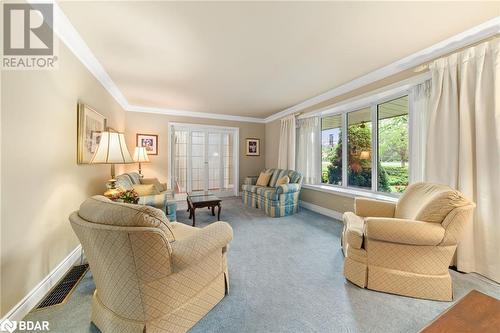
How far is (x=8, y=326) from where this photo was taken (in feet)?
4.28

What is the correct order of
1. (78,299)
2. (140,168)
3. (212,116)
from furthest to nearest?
(212,116) → (140,168) → (78,299)

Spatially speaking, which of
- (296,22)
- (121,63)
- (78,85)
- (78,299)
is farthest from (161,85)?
(78,299)

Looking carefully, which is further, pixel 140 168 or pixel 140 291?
pixel 140 168

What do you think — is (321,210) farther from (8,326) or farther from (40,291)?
(8,326)

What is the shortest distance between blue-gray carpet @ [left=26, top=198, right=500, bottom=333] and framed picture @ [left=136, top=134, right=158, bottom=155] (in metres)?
3.68

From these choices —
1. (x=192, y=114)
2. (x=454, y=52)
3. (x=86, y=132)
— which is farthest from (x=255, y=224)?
(x=192, y=114)

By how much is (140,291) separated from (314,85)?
3.72 meters

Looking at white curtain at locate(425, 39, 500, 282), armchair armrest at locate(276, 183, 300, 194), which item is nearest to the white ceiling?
white curtain at locate(425, 39, 500, 282)

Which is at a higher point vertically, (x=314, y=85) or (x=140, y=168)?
(x=314, y=85)

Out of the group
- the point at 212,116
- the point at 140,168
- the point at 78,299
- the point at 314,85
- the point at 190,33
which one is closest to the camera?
the point at 78,299

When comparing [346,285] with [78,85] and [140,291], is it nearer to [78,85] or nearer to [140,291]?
[140,291]

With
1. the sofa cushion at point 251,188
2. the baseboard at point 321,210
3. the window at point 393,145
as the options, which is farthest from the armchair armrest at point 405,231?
the sofa cushion at point 251,188

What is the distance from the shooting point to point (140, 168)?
482cm

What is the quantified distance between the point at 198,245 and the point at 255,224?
90.6 inches
